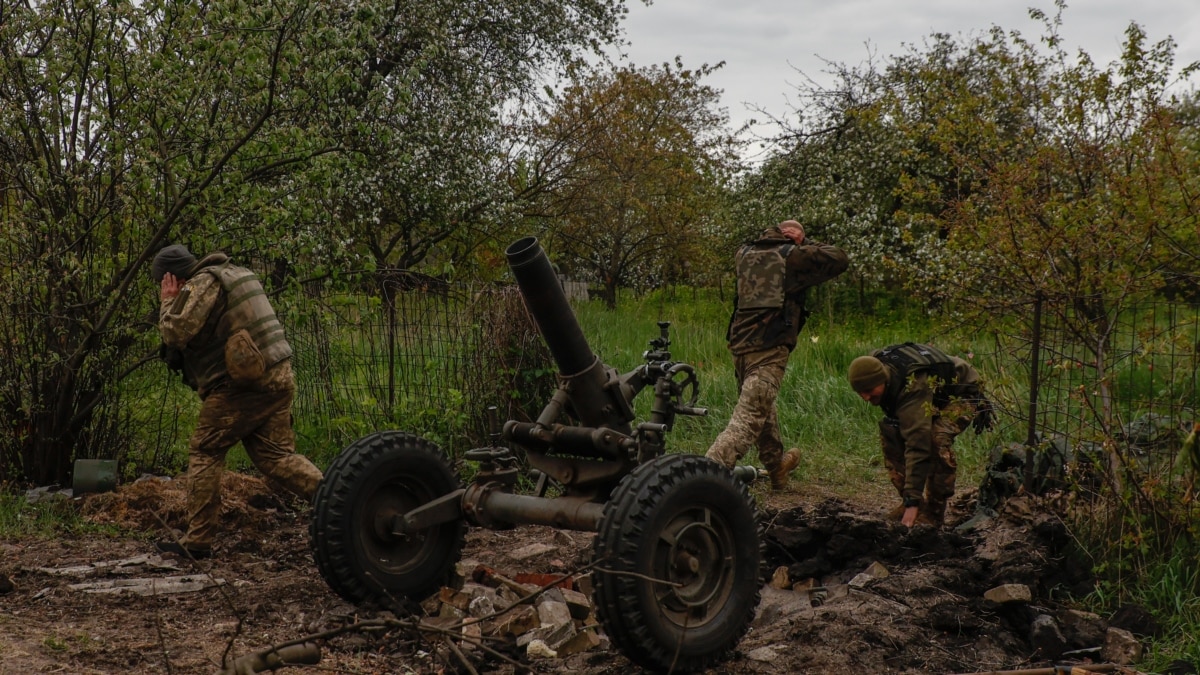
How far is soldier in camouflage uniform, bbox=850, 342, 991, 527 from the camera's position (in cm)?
643

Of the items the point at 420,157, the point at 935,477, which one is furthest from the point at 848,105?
the point at 935,477

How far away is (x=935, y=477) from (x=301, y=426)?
502 cm

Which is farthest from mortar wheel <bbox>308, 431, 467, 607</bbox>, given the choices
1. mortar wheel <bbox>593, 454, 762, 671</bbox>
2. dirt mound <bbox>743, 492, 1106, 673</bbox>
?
→ dirt mound <bbox>743, 492, 1106, 673</bbox>

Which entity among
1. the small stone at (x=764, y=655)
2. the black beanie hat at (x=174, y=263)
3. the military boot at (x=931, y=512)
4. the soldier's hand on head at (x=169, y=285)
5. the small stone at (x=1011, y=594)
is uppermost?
the black beanie hat at (x=174, y=263)

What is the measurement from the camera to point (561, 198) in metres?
19.3

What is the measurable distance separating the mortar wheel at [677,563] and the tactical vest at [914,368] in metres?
2.59

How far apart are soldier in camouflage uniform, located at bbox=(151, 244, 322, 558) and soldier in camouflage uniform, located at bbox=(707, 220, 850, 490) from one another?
2.96 m

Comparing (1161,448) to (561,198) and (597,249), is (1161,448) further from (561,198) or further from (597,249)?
(597,249)

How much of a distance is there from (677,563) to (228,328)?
3449mm

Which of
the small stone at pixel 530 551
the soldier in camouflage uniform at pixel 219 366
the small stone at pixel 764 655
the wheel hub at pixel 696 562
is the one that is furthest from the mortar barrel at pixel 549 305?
the soldier in camouflage uniform at pixel 219 366

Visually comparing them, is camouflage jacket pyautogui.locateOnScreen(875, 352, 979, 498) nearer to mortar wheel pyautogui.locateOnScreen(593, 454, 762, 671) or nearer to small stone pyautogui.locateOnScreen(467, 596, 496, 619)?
mortar wheel pyautogui.locateOnScreen(593, 454, 762, 671)

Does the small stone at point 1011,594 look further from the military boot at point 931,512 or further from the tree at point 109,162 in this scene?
the tree at point 109,162

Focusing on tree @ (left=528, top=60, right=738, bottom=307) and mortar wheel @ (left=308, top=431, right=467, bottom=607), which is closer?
mortar wheel @ (left=308, top=431, right=467, bottom=607)

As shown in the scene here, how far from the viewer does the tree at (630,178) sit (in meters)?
20.3
